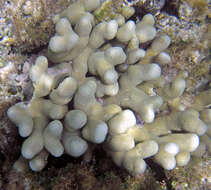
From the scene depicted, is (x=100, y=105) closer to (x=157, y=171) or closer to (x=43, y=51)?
(x=43, y=51)

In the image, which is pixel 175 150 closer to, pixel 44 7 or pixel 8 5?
pixel 44 7

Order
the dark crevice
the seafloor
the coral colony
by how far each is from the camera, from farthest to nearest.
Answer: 1. the dark crevice
2. the seafloor
3. the coral colony

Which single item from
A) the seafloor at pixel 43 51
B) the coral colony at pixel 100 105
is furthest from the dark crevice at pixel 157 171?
the coral colony at pixel 100 105

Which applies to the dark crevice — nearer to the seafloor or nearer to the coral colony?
the seafloor

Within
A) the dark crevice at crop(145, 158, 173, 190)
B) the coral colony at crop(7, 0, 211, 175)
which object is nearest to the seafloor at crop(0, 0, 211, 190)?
the dark crevice at crop(145, 158, 173, 190)

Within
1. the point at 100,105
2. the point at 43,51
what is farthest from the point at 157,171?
the point at 43,51
